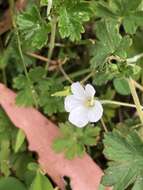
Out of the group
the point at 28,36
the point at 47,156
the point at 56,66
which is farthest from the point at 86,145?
the point at 28,36

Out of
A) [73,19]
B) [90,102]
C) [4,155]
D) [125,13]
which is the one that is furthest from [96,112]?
[4,155]

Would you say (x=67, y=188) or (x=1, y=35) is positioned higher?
(x=1, y=35)

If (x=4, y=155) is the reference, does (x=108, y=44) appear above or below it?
above

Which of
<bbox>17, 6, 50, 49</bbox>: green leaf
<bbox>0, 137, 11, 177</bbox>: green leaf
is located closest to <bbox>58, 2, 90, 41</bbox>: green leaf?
<bbox>17, 6, 50, 49</bbox>: green leaf

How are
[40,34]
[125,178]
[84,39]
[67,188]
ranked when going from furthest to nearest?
[84,39] → [67,188] → [40,34] → [125,178]

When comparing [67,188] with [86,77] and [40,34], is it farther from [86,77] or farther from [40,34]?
[40,34]

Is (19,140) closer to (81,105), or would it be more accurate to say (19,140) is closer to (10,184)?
(10,184)

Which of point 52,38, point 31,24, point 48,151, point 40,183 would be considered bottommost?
point 48,151

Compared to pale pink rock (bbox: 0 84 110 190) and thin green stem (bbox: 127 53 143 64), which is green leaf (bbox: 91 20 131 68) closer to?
thin green stem (bbox: 127 53 143 64)
